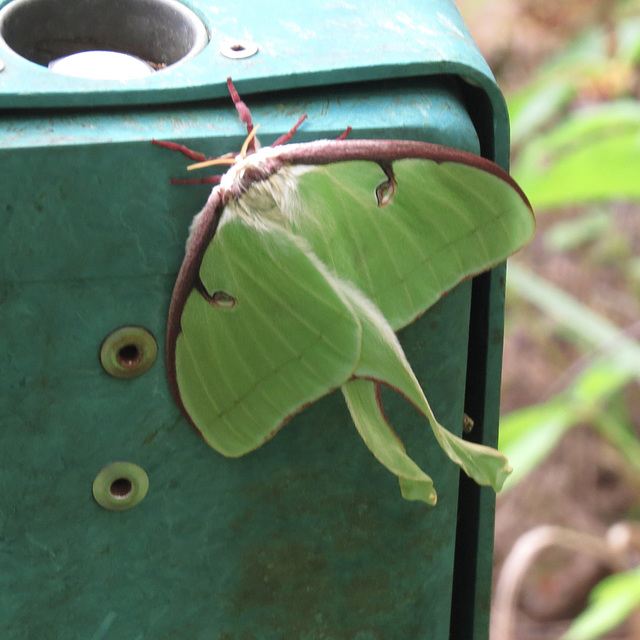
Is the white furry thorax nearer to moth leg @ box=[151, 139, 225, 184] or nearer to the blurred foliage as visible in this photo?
moth leg @ box=[151, 139, 225, 184]

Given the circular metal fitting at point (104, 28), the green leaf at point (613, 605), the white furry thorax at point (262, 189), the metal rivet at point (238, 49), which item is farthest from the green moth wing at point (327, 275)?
the green leaf at point (613, 605)

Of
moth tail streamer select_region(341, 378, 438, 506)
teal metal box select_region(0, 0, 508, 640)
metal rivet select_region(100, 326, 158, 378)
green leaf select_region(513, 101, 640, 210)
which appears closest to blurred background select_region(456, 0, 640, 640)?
green leaf select_region(513, 101, 640, 210)

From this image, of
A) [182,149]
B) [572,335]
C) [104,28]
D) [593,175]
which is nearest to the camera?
[182,149]

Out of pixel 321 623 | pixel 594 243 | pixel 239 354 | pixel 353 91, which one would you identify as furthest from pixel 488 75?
pixel 594 243

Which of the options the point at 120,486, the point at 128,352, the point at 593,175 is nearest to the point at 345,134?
the point at 128,352

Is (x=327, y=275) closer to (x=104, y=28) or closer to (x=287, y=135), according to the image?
(x=287, y=135)

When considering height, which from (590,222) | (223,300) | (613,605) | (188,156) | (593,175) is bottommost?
(590,222)
